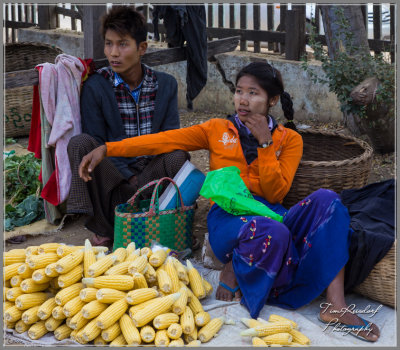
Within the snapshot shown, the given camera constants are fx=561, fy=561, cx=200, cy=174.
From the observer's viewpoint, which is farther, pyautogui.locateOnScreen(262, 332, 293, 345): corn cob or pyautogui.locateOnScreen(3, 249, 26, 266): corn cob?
pyautogui.locateOnScreen(3, 249, 26, 266): corn cob

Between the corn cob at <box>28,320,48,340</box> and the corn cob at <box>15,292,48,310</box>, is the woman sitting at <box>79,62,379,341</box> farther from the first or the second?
the corn cob at <box>28,320,48,340</box>

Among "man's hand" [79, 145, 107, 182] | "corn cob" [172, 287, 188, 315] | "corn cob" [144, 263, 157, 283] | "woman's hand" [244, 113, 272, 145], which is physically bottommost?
"corn cob" [172, 287, 188, 315]

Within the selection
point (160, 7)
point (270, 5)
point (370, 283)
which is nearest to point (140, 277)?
point (370, 283)

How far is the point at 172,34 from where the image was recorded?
5766 mm

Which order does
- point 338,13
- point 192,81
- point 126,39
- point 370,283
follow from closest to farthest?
point 370,283 < point 126,39 < point 338,13 < point 192,81

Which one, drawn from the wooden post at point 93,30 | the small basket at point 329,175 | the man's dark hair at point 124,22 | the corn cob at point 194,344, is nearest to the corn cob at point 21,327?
the corn cob at point 194,344

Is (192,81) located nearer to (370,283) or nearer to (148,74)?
(148,74)

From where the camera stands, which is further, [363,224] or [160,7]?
[160,7]

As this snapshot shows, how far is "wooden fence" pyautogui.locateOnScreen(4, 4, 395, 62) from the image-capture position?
761 centimetres

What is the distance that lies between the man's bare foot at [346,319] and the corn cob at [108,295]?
1178mm

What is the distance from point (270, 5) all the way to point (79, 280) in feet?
21.7

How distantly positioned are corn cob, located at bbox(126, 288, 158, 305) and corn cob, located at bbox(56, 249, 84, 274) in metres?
0.39

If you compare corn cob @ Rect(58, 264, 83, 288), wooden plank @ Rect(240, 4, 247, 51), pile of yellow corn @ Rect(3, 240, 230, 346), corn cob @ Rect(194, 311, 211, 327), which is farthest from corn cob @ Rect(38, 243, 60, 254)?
wooden plank @ Rect(240, 4, 247, 51)

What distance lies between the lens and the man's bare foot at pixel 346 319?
3.12 m
